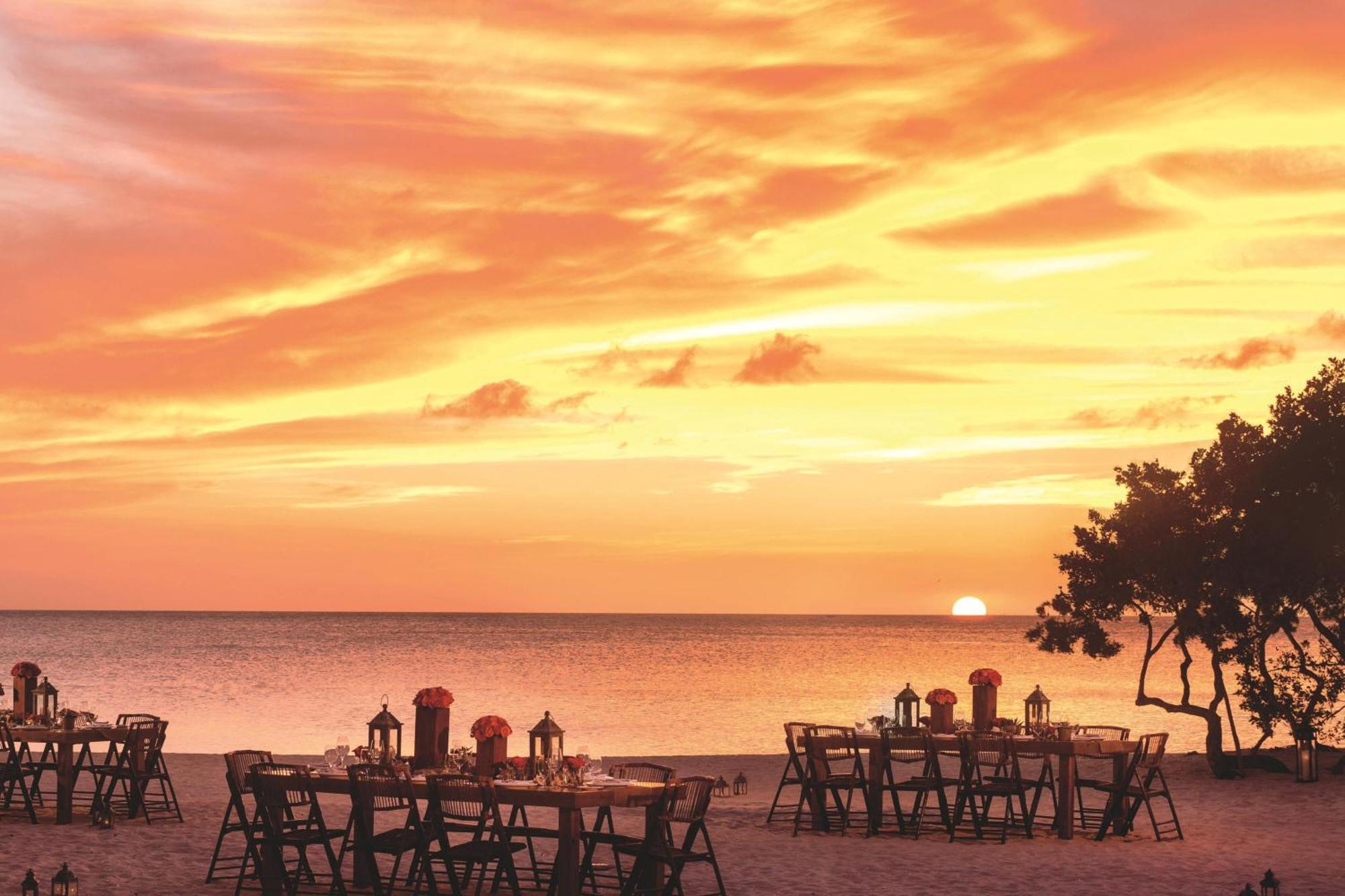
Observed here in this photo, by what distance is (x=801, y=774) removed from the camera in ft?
46.8

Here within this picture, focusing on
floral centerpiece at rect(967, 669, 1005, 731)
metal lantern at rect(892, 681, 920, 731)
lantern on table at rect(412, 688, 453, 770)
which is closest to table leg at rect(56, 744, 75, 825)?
lantern on table at rect(412, 688, 453, 770)

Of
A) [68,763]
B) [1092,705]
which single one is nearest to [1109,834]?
[68,763]

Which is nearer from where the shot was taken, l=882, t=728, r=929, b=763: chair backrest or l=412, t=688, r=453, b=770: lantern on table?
l=412, t=688, r=453, b=770: lantern on table

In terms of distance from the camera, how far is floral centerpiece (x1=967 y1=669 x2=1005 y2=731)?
14.7m

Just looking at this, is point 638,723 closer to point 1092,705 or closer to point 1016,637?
point 1092,705

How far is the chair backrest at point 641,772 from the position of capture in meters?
10.7

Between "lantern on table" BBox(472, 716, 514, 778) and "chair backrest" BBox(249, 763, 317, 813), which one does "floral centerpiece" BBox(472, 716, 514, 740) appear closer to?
"lantern on table" BBox(472, 716, 514, 778)

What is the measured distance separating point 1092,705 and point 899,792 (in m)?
29.9

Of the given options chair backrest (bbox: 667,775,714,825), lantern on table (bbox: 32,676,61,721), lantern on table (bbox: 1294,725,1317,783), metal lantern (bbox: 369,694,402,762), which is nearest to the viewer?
chair backrest (bbox: 667,775,714,825)

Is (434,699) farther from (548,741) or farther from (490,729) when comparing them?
(548,741)

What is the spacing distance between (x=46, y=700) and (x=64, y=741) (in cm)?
95

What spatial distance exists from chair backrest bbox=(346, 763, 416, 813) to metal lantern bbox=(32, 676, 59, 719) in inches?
213

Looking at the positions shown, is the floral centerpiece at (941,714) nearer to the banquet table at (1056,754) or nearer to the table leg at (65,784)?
the banquet table at (1056,754)

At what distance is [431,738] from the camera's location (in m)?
11.1
